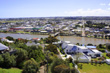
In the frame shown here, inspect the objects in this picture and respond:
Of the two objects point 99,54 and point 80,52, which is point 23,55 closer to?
point 80,52

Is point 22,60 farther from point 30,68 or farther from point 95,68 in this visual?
point 95,68

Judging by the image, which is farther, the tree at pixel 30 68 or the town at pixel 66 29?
the town at pixel 66 29

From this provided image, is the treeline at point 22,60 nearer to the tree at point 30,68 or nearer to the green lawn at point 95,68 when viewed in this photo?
the tree at point 30,68

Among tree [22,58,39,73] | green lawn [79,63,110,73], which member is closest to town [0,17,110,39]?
green lawn [79,63,110,73]

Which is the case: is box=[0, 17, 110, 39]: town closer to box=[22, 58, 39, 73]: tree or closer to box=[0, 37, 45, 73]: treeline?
box=[0, 37, 45, 73]: treeline

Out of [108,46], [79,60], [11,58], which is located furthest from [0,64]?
[108,46]

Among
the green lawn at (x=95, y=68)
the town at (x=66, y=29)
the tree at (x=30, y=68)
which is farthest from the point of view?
the town at (x=66, y=29)

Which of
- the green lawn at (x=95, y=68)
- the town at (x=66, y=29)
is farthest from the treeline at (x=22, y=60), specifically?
the town at (x=66, y=29)

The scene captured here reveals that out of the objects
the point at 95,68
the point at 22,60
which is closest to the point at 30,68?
the point at 22,60
